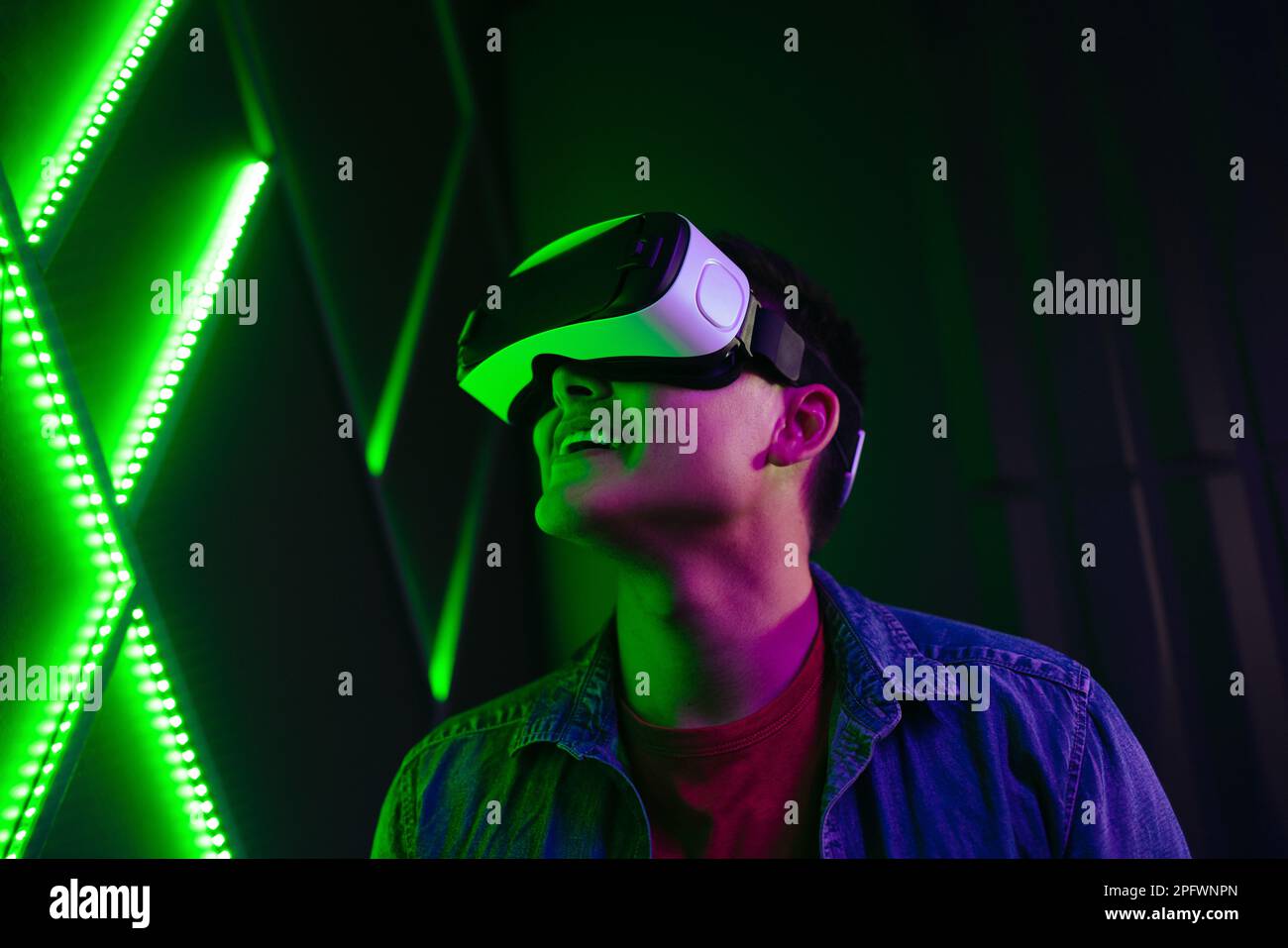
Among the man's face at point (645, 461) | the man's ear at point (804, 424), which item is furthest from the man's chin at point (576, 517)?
the man's ear at point (804, 424)

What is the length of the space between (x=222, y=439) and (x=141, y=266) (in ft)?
0.75

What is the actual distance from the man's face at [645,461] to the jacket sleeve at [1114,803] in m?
0.45

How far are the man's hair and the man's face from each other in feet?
0.44

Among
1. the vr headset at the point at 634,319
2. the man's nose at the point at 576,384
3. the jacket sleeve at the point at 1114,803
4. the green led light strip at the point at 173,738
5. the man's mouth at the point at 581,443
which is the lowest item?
the jacket sleeve at the point at 1114,803

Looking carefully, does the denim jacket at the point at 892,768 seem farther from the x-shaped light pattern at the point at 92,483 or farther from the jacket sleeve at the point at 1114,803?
the x-shaped light pattern at the point at 92,483

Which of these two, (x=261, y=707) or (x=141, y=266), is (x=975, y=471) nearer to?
A: (x=261, y=707)

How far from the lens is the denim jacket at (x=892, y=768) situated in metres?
1.03

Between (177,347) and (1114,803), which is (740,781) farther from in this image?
(177,347)

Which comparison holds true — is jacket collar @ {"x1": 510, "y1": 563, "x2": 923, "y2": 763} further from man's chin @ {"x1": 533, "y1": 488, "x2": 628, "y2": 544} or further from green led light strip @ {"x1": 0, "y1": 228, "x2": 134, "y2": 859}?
green led light strip @ {"x1": 0, "y1": 228, "x2": 134, "y2": 859}

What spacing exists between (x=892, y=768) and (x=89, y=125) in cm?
116

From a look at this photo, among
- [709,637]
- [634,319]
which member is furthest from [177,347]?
[709,637]

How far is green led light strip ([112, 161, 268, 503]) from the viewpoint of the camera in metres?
1.13

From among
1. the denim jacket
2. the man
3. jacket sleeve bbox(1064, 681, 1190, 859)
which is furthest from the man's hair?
jacket sleeve bbox(1064, 681, 1190, 859)
